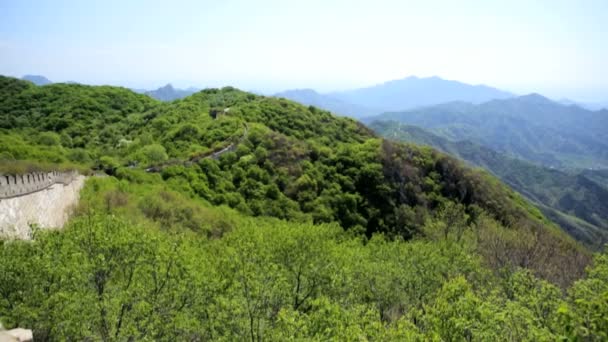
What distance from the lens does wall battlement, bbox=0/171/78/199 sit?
27.1 meters

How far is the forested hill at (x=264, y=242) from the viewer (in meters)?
16.6

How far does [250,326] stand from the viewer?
18.1 metres

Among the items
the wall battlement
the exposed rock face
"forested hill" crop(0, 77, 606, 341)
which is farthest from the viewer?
the wall battlement

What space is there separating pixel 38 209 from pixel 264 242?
18061 millimetres

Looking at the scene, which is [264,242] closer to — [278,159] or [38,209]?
[38,209]

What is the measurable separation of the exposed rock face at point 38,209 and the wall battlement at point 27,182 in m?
0.29

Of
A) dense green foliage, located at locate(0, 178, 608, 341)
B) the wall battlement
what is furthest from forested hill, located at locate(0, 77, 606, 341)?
the wall battlement

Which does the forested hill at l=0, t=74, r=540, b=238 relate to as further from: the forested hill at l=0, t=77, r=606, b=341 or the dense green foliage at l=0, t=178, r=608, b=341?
the dense green foliage at l=0, t=178, r=608, b=341

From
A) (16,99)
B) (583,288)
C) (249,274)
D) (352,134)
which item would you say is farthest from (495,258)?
(16,99)

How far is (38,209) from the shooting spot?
31.5m

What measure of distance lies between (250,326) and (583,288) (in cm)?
1480

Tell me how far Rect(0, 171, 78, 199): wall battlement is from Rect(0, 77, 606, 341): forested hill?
3574 millimetres

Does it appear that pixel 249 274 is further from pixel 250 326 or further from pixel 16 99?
pixel 16 99

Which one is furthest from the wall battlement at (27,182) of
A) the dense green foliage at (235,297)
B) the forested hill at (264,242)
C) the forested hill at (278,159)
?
the forested hill at (278,159)
